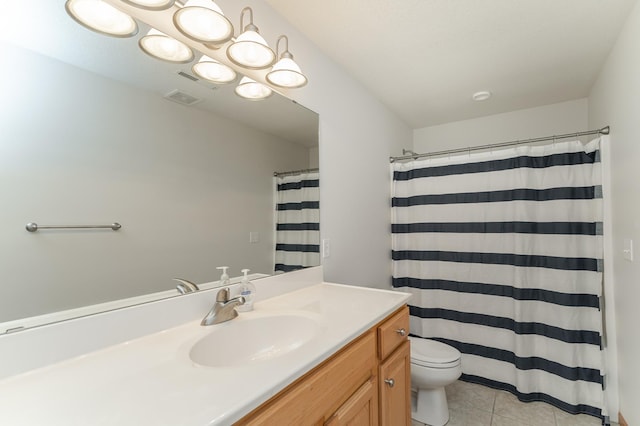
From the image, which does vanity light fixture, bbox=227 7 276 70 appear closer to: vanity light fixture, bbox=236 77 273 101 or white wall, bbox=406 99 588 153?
vanity light fixture, bbox=236 77 273 101

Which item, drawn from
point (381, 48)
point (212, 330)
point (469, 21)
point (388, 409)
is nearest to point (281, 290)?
point (212, 330)

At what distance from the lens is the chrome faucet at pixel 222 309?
101cm

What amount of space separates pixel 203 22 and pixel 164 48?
174 millimetres

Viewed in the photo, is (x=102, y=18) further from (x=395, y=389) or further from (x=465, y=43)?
(x=465, y=43)

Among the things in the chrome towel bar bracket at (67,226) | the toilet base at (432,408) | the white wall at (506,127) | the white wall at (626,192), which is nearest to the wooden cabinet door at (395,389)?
the toilet base at (432,408)

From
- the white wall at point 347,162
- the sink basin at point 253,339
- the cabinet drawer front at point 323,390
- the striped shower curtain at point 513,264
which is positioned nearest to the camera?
the cabinet drawer front at point 323,390

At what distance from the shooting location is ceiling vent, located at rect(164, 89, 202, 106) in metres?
1.07

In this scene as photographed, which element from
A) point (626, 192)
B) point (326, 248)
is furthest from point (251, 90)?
point (626, 192)

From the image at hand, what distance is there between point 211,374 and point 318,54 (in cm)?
177

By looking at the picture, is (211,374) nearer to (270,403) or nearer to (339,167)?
(270,403)

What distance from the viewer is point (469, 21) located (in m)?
1.53

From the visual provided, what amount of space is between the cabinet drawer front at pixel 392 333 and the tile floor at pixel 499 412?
901 millimetres

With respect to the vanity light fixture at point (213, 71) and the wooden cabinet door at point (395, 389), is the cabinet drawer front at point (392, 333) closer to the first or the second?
the wooden cabinet door at point (395, 389)

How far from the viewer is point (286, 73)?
1318 mm
